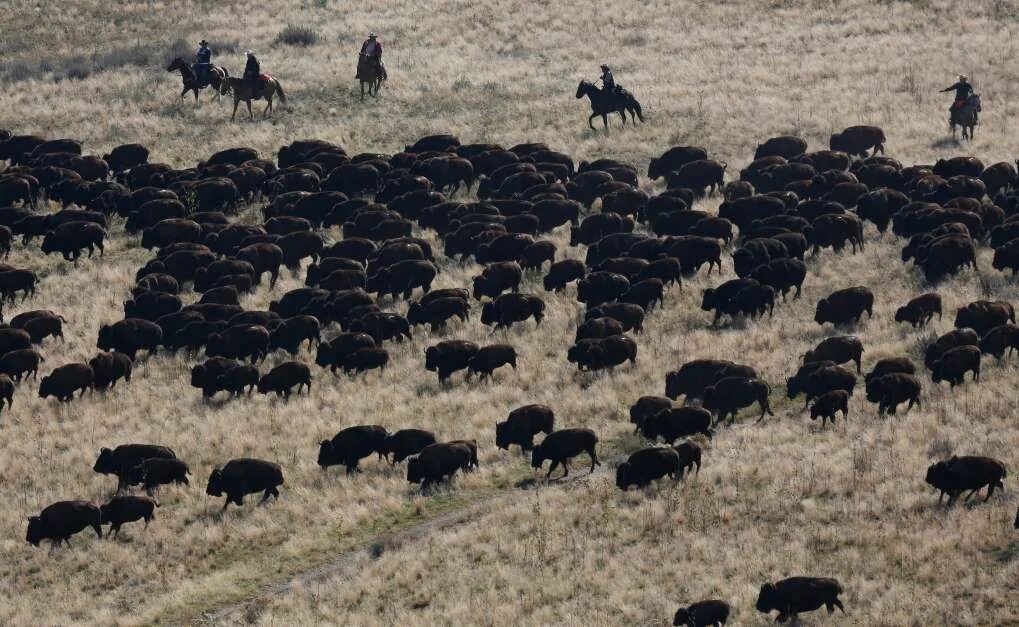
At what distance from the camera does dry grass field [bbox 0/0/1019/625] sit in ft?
64.6

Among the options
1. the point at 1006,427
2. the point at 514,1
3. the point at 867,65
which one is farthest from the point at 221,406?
the point at 514,1

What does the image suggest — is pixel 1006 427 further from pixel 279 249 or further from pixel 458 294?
pixel 279 249

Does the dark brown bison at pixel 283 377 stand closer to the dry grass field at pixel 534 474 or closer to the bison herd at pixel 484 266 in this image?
the bison herd at pixel 484 266

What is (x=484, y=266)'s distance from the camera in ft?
112

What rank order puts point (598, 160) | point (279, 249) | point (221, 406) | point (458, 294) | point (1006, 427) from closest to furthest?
1. point (1006, 427)
2. point (221, 406)
3. point (458, 294)
4. point (279, 249)
5. point (598, 160)

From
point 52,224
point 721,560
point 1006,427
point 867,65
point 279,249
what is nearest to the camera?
point 721,560

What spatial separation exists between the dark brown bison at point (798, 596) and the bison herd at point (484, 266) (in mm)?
35

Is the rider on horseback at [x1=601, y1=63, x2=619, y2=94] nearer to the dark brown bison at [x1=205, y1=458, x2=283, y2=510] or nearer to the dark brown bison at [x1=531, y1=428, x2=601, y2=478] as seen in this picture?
the dark brown bison at [x1=531, y1=428, x2=601, y2=478]

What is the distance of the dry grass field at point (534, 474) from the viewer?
1969cm

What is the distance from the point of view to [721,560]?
65.6 ft

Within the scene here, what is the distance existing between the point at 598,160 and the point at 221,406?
1617 centimetres

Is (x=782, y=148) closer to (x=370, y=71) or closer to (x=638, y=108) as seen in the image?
(x=638, y=108)

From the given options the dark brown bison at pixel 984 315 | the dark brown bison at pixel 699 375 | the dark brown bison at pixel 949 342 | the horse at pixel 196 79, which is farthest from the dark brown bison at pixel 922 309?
the horse at pixel 196 79

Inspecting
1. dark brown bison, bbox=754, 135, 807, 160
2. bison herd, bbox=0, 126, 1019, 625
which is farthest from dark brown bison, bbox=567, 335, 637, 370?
dark brown bison, bbox=754, 135, 807, 160
